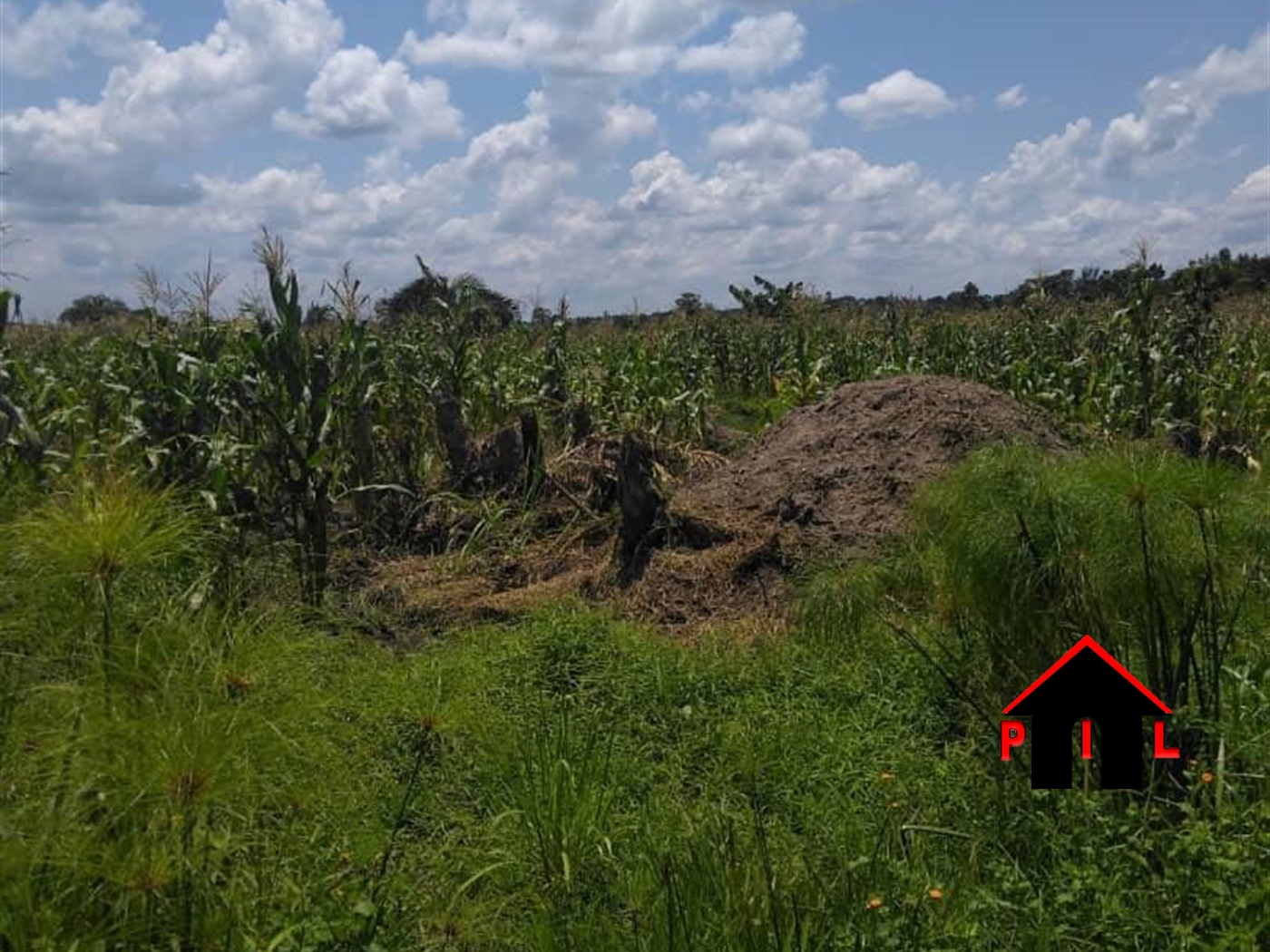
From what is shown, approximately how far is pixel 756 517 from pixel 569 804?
15.8 ft

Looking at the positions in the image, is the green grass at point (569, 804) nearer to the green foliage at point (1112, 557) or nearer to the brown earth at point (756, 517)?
the green foliage at point (1112, 557)

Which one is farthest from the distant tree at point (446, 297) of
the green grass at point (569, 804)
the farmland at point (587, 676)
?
the green grass at point (569, 804)

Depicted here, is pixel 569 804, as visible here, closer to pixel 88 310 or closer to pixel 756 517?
pixel 756 517

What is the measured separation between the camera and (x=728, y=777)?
16.2 ft

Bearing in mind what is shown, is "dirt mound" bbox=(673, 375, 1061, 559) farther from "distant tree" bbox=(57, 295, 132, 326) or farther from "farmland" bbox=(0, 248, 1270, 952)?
"distant tree" bbox=(57, 295, 132, 326)

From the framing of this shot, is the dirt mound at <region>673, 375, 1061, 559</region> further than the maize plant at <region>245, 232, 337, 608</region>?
Yes

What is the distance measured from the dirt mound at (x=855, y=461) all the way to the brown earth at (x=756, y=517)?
15 millimetres

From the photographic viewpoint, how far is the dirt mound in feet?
28.1

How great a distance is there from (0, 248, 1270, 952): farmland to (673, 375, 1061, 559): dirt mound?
0.05 m

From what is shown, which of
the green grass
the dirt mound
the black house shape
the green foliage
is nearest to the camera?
the green grass

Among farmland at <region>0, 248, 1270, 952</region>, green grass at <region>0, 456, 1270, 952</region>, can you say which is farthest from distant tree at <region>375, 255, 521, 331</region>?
green grass at <region>0, 456, 1270, 952</region>

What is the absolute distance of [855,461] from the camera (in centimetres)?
933

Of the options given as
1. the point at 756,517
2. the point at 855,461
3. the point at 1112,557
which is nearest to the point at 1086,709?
the point at 1112,557

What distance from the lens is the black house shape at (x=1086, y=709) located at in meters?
3.15
